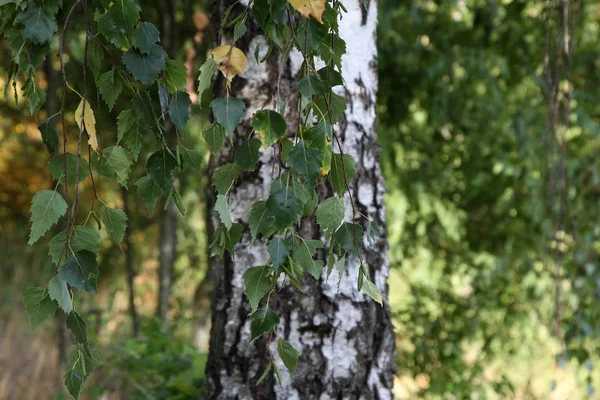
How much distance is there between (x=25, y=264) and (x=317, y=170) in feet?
14.9

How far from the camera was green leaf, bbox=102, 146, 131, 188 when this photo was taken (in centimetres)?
74

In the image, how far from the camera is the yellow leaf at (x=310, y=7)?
26.8 inches

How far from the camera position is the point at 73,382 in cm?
69

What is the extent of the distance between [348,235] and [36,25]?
1.39ft

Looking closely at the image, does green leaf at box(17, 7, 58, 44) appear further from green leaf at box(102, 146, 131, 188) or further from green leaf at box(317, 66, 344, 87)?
green leaf at box(317, 66, 344, 87)

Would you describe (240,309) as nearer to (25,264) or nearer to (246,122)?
(246,122)

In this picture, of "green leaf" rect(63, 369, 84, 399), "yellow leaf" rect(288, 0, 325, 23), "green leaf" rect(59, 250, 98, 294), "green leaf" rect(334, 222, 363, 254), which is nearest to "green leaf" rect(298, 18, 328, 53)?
"yellow leaf" rect(288, 0, 325, 23)

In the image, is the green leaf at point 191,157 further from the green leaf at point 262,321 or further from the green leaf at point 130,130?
the green leaf at point 262,321

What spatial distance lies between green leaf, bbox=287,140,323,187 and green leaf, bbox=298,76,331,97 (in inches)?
2.1

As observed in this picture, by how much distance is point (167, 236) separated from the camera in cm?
318

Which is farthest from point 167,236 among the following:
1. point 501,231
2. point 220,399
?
point 220,399

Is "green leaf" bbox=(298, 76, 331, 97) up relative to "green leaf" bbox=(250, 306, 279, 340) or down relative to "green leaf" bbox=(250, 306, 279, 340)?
up

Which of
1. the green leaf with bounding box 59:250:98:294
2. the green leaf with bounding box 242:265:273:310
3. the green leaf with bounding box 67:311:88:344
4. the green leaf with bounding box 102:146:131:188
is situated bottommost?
the green leaf with bounding box 67:311:88:344

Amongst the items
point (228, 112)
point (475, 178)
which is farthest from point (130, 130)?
point (475, 178)
